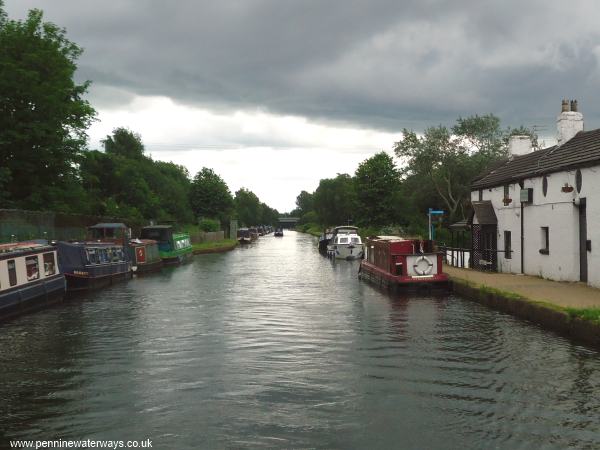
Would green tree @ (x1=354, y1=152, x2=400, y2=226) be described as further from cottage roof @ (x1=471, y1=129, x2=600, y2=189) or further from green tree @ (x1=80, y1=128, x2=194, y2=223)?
cottage roof @ (x1=471, y1=129, x2=600, y2=189)

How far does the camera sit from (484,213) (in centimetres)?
2791

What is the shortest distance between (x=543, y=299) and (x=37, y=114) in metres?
31.6

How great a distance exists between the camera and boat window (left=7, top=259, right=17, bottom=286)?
64.0 feet

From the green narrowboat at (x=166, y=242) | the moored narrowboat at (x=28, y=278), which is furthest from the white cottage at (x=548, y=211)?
the green narrowboat at (x=166, y=242)

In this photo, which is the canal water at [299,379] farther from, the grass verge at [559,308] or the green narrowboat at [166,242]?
the green narrowboat at [166,242]

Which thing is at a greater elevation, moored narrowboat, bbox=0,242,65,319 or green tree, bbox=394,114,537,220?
green tree, bbox=394,114,537,220

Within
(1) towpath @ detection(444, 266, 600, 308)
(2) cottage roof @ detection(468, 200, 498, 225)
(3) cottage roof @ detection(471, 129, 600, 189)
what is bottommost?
(1) towpath @ detection(444, 266, 600, 308)

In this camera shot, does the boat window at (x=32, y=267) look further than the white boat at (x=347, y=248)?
No

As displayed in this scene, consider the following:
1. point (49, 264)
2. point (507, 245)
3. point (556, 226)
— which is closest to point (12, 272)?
point (49, 264)

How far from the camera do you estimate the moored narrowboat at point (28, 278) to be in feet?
62.2

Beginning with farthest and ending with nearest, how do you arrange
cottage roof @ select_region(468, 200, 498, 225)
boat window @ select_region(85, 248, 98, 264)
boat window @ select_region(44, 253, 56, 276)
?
boat window @ select_region(85, 248, 98, 264)
cottage roof @ select_region(468, 200, 498, 225)
boat window @ select_region(44, 253, 56, 276)

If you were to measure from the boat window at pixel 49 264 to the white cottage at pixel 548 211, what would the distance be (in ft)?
58.8

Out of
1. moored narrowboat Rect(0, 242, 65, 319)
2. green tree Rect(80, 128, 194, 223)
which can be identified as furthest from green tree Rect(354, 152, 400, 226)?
moored narrowboat Rect(0, 242, 65, 319)

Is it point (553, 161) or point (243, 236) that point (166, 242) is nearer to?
point (553, 161)
